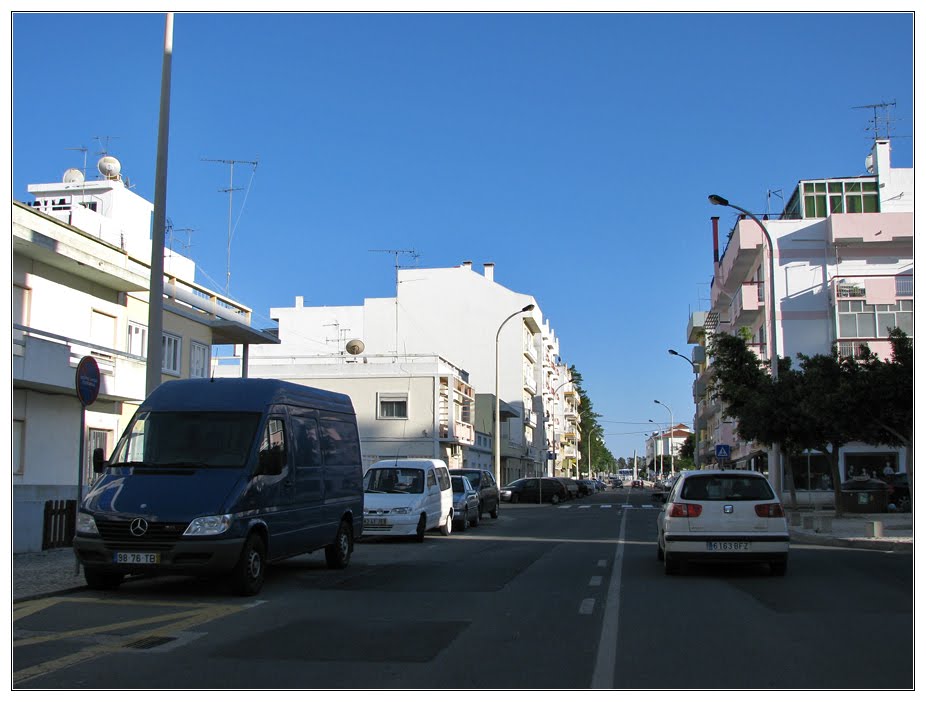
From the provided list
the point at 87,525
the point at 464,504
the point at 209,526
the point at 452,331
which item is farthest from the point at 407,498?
the point at 452,331

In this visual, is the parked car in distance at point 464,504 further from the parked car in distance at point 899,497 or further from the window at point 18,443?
the parked car in distance at point 899,497

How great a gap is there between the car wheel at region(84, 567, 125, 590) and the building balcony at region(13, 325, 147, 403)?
27.7 feet

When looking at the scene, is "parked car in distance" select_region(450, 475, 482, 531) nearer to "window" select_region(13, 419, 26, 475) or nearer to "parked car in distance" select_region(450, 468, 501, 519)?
"parked car in distance" select_region(450, 468, 501, 519)

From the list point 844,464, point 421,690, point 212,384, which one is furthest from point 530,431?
point 421,690

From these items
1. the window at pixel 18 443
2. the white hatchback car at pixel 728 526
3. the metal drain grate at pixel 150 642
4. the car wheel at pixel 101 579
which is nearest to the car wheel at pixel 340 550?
the car wheel at pixel 101 579

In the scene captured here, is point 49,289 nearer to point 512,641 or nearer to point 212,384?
point 212,384

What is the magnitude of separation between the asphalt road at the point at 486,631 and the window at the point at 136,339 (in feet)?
40.6

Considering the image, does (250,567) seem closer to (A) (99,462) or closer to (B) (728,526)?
(A) (99,462)

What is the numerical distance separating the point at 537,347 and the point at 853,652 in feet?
276

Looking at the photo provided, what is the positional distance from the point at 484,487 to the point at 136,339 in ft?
39.4

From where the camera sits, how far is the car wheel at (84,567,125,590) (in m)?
11.4

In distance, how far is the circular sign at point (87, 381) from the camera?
1274 cm

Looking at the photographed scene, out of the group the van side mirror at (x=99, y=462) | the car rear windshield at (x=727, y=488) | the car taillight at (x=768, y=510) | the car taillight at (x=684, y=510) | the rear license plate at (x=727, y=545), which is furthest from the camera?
the car rear windshield at (x=727, y=488)

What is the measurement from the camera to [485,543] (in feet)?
68.1
